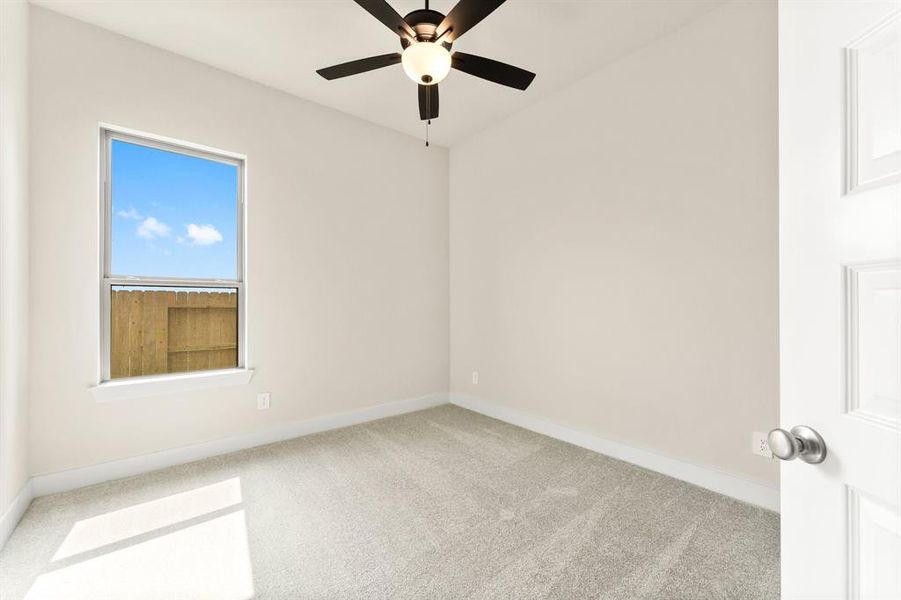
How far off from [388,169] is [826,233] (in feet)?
11.5

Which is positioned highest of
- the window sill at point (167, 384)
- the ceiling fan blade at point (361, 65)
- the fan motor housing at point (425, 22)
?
the fan motor housing at point (425, 22)

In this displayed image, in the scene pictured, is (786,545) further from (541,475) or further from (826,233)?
(541,475)

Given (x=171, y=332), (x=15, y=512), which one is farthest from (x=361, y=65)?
(x=15, y=512)

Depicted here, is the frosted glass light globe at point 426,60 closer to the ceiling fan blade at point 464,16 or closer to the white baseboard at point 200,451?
the ceiling fan blade at point 464,16

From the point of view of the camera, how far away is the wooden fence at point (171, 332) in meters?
2.53

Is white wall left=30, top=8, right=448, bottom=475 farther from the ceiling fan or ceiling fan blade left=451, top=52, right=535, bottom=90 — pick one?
ceiling fan blade left=451, top=52, right=535, bottom=90

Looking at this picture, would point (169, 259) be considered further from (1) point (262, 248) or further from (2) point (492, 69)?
(2) point (492, 69)

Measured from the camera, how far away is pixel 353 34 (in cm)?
239

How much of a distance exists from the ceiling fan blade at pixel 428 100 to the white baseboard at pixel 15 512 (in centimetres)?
300

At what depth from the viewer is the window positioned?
2.50 m

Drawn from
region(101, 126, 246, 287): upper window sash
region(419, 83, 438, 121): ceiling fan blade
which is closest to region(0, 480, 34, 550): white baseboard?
region(101, 126, 246, 287): upper window sash

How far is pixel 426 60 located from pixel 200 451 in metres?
2.93

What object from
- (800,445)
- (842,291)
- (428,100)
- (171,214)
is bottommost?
(800,445)

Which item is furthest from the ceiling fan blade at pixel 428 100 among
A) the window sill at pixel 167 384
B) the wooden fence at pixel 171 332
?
the window sill at pixel 167 384
